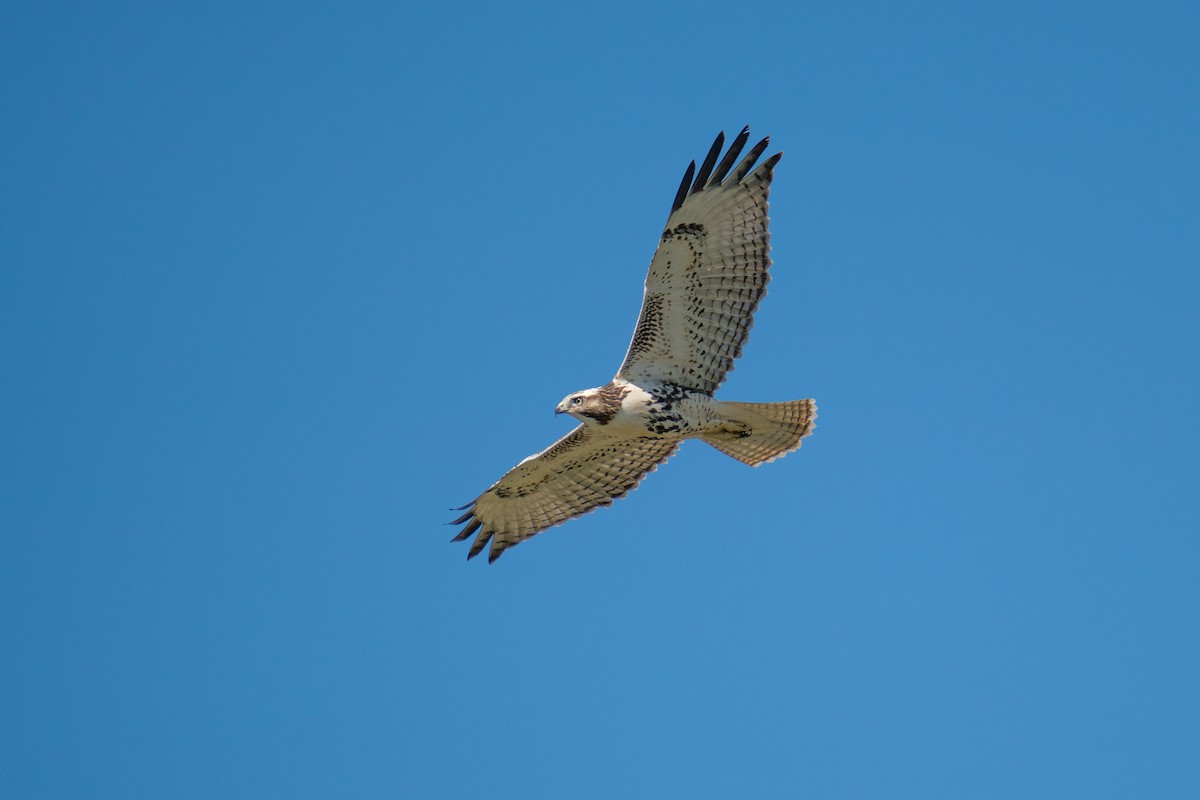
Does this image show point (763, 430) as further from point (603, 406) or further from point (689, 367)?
point (603, 406)

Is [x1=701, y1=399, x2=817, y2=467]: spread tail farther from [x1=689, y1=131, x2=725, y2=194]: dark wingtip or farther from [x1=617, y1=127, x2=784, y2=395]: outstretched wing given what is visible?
[x1=689, y1=131, x2=725, y2=194]: dark wingtip

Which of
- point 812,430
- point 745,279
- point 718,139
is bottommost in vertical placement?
point 812,430

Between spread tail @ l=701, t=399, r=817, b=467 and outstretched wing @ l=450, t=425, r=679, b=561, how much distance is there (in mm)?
465

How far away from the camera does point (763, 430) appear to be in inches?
473

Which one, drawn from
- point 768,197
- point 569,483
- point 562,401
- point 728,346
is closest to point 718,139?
point 768,197

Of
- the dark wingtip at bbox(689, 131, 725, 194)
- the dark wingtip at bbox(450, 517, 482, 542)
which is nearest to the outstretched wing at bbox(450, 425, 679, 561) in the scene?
the dark wingtip at bbox(450, 517, 482, 542)

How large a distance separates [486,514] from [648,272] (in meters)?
2.75

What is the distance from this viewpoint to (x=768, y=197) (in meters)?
11.3

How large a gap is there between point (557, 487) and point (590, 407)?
1.47 m

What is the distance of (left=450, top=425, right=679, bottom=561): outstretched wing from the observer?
1227 cm

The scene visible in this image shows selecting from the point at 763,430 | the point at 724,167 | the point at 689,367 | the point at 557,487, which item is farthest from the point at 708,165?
the point at 557,487

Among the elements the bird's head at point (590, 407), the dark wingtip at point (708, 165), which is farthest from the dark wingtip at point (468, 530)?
the dark wingtip at point (708, 165)

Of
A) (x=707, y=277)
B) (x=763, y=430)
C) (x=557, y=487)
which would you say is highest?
(x=707, y=277)

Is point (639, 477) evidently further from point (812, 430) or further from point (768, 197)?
point (768, 197)
